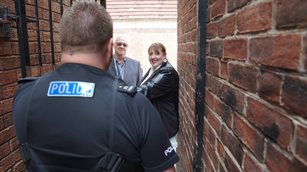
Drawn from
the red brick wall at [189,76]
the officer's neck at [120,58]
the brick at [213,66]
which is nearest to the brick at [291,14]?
the brick at [213,66]

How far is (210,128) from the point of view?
1.64 metres

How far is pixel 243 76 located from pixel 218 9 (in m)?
0.49

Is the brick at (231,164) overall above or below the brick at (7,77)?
below

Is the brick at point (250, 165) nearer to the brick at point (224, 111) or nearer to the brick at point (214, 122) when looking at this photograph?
the brick at point (224, 111)

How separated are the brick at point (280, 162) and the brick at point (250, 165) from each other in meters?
0.07

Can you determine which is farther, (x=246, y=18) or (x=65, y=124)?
(x=65, y=124)

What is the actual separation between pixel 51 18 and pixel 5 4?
651 millimetres

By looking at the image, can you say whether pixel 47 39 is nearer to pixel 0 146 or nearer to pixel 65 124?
pixel 0 146

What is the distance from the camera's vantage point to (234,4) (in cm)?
118

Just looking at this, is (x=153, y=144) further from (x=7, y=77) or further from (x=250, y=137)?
(x=7, y=77)

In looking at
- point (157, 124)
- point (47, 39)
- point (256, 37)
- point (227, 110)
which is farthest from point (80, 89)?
point (47, 39)

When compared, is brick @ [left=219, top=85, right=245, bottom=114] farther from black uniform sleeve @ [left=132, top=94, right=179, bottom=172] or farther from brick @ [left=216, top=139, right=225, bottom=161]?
black uniform sleeve @ [left=132, top=94, right=179, bottom=172]

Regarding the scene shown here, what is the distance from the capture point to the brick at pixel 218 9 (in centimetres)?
136

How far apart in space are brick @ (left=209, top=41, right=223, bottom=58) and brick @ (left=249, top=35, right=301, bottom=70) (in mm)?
396
